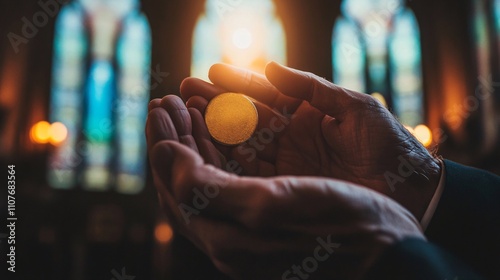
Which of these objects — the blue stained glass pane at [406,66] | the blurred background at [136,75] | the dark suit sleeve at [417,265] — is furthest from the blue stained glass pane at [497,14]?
the dark suit sleeve at [417,265]

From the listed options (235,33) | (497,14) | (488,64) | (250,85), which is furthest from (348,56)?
(250,85)

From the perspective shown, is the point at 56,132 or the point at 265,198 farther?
the point at 56,132

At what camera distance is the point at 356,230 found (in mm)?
939

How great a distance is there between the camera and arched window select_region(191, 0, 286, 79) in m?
13.8

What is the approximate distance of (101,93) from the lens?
48.1 feet

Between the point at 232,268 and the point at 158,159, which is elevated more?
the point at 158,159

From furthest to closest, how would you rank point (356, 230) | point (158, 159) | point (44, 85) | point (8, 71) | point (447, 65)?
point (44, 85)
point (447, 65)
point (8, 71)
point (158, 159)
point (356, 230)

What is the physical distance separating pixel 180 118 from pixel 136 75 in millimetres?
13779

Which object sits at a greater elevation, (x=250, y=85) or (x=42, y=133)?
(x=250, y=85)

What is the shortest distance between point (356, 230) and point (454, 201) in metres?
0.71

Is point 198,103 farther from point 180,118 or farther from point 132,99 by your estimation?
point 132,99

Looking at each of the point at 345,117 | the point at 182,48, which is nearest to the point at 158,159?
the point at 345,117

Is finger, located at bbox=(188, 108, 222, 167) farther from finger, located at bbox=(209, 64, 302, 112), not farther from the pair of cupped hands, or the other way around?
finger, located at bbox=(209, 64, 302, 112)

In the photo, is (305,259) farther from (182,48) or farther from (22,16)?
(182,48)
